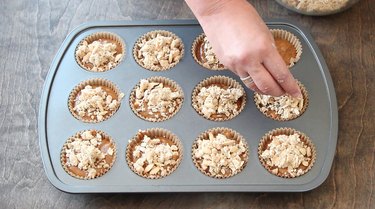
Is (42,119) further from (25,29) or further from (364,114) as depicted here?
(364,114)

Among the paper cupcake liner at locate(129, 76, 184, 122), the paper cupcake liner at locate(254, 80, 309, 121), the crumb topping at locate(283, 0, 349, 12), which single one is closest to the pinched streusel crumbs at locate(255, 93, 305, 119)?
the paper cupcake liner at locate(254, 80, 309, 121)

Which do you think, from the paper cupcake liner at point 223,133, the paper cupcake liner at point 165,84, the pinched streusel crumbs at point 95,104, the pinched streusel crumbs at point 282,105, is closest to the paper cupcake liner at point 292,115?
the pinched streusel crumbs at point 282,105

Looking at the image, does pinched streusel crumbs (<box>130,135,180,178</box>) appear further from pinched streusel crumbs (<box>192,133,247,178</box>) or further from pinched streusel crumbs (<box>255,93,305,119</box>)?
pinched streusel crumbs (<box>255,93,305,119</box>)

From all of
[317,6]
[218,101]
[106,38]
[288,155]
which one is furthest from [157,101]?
[317,6]

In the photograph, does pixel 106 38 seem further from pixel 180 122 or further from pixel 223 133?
pixel 223 133

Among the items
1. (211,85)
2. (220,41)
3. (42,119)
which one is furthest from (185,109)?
(42,119)

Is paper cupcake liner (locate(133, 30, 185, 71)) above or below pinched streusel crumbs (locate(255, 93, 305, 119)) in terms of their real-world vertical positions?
above
